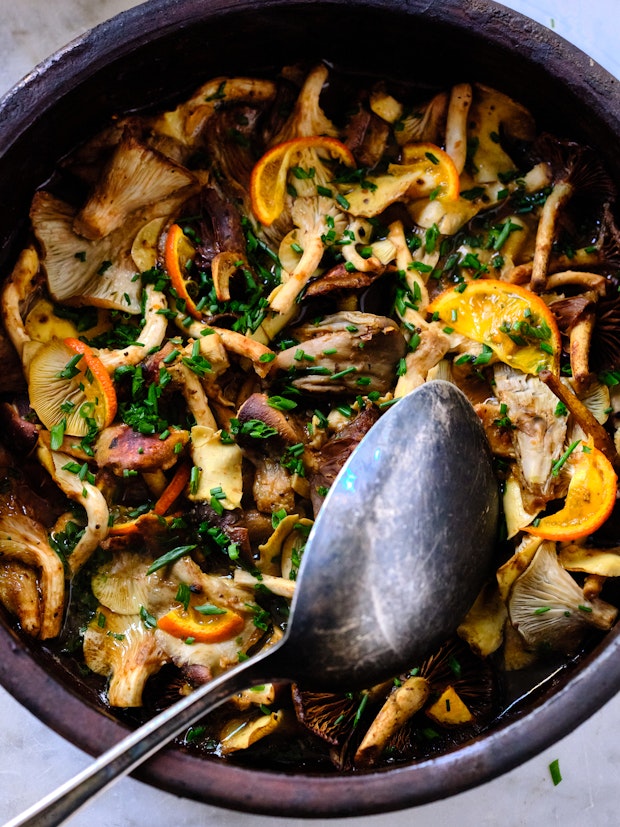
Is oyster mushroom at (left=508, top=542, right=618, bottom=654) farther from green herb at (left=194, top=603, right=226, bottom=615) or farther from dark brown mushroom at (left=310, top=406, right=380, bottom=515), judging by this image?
green herb at (left=194, top=603, right=226, bottom=615)

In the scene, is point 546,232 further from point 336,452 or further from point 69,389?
point 69,389

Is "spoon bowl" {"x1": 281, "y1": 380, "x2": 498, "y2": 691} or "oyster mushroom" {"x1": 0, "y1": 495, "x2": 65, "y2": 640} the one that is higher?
Answer: "oyster mushroom" {"x1": 0, "y1": 495, "x2": 65, "y2": 640}

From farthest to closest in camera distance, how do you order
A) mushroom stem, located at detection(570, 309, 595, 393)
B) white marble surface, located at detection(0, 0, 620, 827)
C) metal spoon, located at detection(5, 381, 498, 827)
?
white marble surface, located at detection(0, 0, 620, 827), mushroom stem, located at detection(570, 309, 595, 393), metal spoon, located at detection(5, 381, 498, 827)

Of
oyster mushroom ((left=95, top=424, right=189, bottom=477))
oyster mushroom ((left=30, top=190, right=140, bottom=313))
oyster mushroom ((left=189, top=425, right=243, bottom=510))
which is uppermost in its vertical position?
oyster mushroom ((left=30, top=190, right=140, bottom=313))

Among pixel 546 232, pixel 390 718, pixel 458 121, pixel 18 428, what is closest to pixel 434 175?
pixel 458 121

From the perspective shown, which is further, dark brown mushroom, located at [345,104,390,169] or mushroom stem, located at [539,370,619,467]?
dark brown mushroom, located at [345,104,390,169]

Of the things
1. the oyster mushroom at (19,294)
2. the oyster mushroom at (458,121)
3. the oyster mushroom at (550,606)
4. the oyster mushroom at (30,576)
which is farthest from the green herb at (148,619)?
the oyster mushroom at (458,121)

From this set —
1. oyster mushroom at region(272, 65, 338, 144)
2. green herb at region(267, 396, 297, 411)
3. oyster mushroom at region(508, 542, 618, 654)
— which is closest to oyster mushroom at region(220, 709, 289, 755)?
oyster mushroom at region(508, 542, 618, 654)
